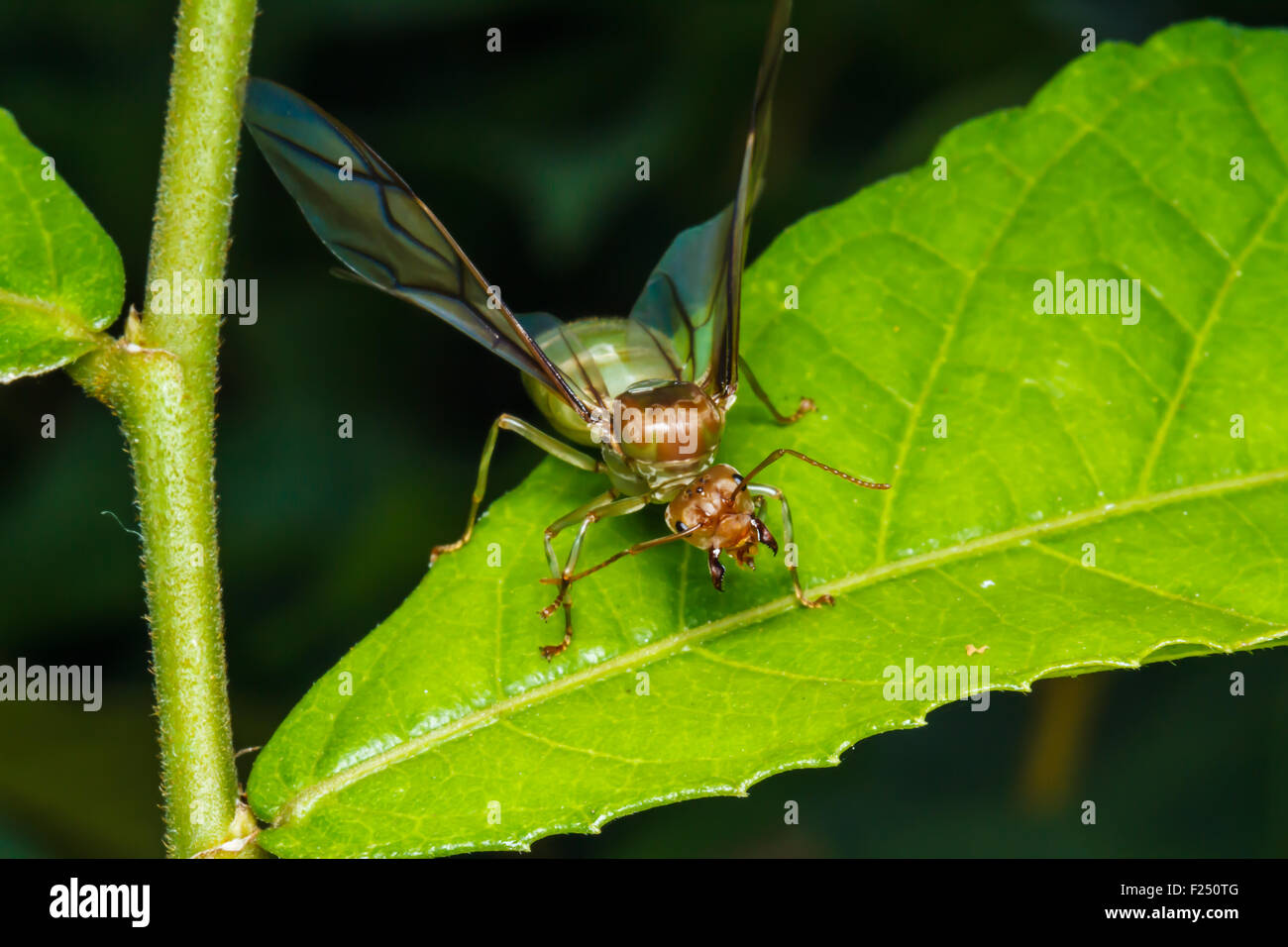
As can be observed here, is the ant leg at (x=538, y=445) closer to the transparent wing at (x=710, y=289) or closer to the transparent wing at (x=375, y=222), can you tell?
the transparent wing at (x=375, y=222)

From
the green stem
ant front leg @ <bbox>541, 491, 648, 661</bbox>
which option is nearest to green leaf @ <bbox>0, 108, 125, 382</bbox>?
the green stem

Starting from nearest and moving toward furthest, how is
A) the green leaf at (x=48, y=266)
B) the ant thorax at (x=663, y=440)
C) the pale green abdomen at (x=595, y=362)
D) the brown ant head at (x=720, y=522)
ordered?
the green leaf at (x=48, y=266) → the brown ant head at (x=720, y=522) → the ant thorax at (x=663, y=440) → the pale green abdomen at (x=595, y=362)

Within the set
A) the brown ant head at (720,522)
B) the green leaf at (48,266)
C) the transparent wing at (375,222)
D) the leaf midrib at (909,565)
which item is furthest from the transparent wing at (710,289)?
the green leaf at (48,266)

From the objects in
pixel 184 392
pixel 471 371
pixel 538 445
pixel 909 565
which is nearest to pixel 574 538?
pixel 538 445

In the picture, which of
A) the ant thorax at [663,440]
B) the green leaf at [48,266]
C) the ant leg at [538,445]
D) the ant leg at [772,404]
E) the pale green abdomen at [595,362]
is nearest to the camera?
the green leaf at [48,266]

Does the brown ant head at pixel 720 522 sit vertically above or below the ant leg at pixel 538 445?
below

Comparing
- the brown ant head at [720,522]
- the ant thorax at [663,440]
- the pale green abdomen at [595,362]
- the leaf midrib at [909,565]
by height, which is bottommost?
the leaf midrib at [909,565]

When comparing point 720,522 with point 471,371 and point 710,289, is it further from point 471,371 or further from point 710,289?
point 471,371
